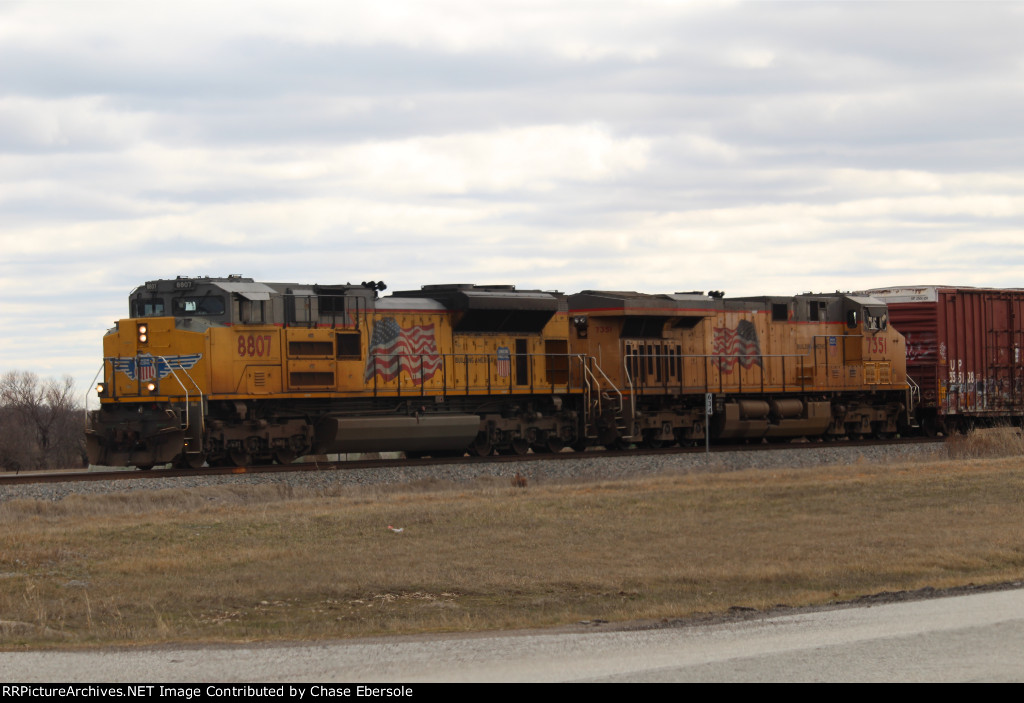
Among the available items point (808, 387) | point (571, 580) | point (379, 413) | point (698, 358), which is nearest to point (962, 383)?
point (808, 387)

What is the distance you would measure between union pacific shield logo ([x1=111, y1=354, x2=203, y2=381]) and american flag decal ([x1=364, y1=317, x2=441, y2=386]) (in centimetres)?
388

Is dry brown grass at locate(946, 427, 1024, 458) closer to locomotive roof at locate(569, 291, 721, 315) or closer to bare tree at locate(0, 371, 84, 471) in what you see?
locomotive roof at locate(569, 291, 721, 315)

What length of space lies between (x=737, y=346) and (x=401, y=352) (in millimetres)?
10194

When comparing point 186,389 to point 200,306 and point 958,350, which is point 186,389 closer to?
point 200,306

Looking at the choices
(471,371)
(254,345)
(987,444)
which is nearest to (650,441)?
(471,371)

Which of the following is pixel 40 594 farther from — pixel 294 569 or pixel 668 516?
pixel 668 516

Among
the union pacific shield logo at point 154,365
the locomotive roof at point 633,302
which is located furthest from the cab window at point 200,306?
the locomotive roof at point 633,302

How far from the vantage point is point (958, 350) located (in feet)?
115

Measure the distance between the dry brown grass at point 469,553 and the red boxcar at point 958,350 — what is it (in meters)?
14.4

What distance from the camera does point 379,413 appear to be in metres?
25.4

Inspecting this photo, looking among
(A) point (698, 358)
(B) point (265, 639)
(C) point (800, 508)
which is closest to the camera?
(B) point (265, 639)

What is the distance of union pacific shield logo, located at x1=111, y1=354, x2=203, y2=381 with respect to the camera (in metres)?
22.8

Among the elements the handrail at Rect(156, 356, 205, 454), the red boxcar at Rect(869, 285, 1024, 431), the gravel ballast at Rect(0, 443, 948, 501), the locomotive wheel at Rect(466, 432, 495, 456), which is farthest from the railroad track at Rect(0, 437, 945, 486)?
the red boxcar at Rect(869, 285, 1024, 431)

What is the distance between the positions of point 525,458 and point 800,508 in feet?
27.4
